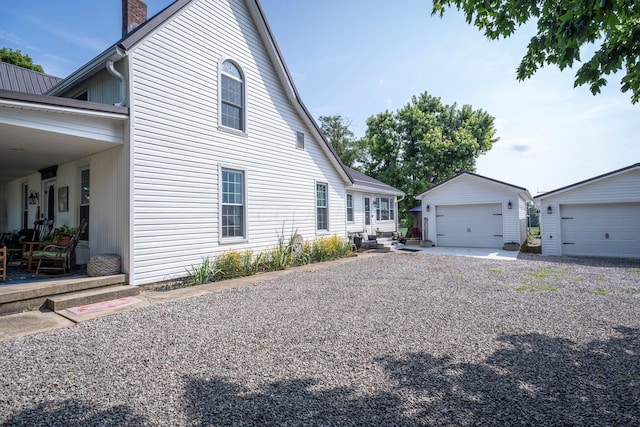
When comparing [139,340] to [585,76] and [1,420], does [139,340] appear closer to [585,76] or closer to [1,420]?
[1,420]

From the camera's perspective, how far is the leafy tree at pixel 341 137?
116 ft

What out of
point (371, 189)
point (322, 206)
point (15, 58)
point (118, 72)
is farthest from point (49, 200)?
point (15, 58)

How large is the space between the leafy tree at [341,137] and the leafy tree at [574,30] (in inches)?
1208

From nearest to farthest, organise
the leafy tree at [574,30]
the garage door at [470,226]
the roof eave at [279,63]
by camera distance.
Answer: the leafy tree at [574,30]
the roof eave at [279,63]
the garage door at [470,226]

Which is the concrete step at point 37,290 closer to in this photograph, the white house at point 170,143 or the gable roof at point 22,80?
the white house at point 170,143

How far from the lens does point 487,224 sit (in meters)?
15.4

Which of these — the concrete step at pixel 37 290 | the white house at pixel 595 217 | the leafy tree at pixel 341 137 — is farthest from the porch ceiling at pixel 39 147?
the leafy tree at pixel 341 137

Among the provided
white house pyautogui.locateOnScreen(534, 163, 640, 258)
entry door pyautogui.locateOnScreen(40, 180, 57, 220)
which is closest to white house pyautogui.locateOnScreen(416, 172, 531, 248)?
white house pyautogui.locateOnScreen(534, 163, 640, 258)

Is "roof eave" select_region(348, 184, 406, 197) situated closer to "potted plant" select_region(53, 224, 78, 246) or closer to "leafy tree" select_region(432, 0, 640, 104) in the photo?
"leafy tree" select_region(432, 0, 640, 104)

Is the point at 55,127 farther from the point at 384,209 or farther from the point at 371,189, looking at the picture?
the point at 384,209

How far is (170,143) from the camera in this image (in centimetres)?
712

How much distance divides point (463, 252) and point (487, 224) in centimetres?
268

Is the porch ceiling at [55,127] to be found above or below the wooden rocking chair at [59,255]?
above

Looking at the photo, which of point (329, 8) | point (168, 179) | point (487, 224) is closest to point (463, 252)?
point (487, 224)
